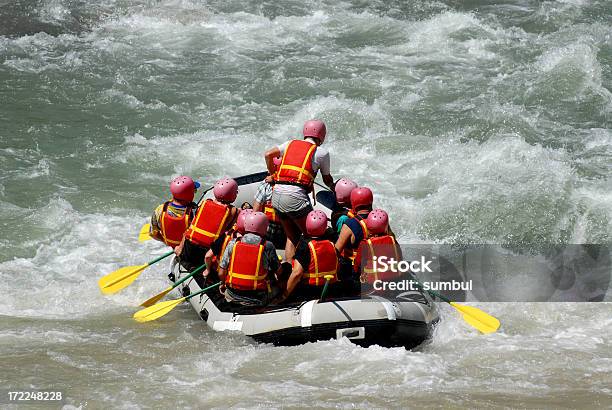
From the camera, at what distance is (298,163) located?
23.6ft

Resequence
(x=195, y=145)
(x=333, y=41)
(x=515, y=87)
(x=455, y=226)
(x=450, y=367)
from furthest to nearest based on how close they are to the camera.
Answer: (x=333, y=41) → (x=515, y=87) → (x=195, y=145) → (x=455, y=226) → (x=450, y=367)

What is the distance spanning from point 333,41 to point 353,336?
8784mm

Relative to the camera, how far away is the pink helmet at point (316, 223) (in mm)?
6629

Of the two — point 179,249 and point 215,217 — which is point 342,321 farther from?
point 179,249

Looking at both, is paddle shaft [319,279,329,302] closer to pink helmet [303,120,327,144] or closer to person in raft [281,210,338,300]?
person in raft [281,210,338,300]

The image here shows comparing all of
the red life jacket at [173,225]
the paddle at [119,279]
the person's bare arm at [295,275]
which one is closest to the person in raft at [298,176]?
the person's bare arm at [295,275]

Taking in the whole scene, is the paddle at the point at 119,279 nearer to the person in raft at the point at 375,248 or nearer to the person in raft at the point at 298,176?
the person in raft at the point at 298,176

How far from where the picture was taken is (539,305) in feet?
25.8

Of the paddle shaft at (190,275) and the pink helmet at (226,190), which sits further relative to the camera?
the paddle shaft at (190,275)

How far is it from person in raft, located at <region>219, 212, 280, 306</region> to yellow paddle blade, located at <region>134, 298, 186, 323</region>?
61 centimetres

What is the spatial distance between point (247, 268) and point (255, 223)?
1.10 ft

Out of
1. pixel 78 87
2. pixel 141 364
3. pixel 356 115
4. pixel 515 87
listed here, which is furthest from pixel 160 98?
pixel 141 364

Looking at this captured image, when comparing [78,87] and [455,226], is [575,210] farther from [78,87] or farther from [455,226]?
[78,87]

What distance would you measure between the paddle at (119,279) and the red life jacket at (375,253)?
186cm
